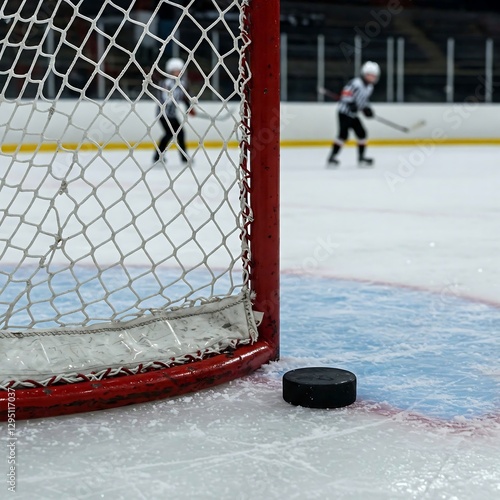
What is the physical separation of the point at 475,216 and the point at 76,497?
3.55 m

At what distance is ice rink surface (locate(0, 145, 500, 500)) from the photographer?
3.59ft

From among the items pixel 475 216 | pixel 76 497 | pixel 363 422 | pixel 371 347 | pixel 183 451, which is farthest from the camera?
pixel 475 216

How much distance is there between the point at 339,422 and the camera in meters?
1.33

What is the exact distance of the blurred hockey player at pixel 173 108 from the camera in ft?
5.31

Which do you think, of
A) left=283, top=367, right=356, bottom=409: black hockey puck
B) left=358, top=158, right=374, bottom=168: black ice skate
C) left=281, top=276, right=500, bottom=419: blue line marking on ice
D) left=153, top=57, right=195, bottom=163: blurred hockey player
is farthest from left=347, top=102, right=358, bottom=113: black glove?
left=283, top=367, right=356, bottom=409: black hockey puck

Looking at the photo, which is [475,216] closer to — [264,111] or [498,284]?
[498,284]

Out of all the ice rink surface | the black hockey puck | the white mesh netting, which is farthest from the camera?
the white mesh netting

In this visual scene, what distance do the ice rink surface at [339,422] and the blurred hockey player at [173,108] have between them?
470 mm

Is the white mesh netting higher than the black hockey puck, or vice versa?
the white mesh netting

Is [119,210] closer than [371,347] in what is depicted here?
No

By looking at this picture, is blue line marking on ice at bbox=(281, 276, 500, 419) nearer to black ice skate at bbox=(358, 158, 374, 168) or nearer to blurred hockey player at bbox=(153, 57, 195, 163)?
blurred hockey player at bbox=(153, 57, 195, 163)

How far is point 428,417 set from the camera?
4.45 ft

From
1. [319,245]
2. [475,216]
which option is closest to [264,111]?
[319,245]

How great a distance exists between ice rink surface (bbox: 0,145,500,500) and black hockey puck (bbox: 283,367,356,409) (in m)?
0.02
